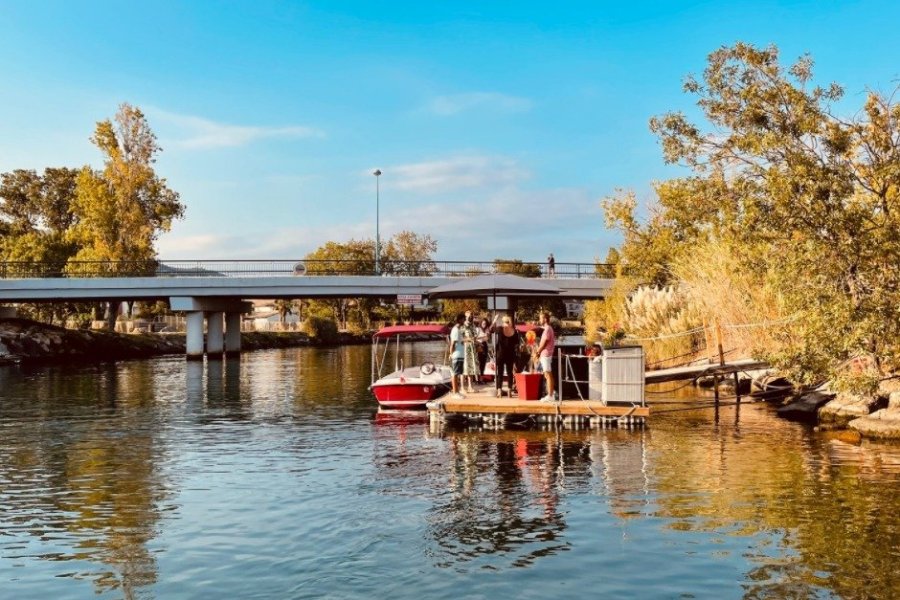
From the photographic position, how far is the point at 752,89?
27.2 meters

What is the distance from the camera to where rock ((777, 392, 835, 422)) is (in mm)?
24125

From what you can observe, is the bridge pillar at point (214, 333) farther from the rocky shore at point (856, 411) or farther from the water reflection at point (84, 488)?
the rocky shore at point (856, 411)

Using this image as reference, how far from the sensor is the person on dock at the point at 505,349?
22.9 m

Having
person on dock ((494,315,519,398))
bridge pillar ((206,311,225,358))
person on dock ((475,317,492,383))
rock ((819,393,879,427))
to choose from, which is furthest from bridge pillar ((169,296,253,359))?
rock ((819,393,879,427))

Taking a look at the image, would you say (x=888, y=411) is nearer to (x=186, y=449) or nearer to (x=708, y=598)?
(x=708, y=598)

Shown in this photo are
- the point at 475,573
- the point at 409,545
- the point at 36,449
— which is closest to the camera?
the point at 475,573

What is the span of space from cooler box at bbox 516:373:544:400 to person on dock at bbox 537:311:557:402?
0.50 meters

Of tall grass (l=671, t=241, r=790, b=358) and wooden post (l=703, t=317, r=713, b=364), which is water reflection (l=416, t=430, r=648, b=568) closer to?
tall grass (l=671, t=241, r=790, b=358)

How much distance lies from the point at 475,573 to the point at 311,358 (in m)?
56.3

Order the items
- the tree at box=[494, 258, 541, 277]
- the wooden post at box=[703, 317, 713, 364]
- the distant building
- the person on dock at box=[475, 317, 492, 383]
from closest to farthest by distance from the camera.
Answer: the person on dock at box=[475, 317, 492, 383], the wooden post at box=[703, 317, 713, 364], the tree at box=[494, 258, 541, 277], the distant building

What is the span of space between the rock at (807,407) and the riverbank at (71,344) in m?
54.2

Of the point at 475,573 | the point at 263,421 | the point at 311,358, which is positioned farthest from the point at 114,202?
the point at 475,573

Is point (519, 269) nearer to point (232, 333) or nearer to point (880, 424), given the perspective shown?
point (232, 333)

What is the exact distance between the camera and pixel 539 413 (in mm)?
21766
